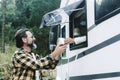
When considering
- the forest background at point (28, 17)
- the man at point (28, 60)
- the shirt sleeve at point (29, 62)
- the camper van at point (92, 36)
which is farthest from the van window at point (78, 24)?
the forest background at point (28, 17)

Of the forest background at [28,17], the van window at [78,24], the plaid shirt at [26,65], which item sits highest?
the forest background at [28,17]

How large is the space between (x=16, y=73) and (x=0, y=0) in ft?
75.6

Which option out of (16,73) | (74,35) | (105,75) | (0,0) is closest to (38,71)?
(16,73)

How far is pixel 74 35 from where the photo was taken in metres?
5.86

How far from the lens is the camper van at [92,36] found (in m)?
4.16

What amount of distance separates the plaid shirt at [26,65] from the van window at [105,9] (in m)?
1.07

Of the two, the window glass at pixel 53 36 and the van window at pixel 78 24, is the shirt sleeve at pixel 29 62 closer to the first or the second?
the van window at pixel 78 24

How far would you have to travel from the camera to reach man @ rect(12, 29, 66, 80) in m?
5.22

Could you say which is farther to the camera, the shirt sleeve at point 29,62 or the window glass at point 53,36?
the window glass at point 53,36

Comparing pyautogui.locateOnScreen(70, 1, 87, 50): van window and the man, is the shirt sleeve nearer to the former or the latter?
the man

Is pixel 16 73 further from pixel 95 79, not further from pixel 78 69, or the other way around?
pixel 95 79

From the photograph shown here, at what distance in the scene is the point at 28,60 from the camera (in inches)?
205

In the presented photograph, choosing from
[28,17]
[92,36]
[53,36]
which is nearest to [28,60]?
[92,36]

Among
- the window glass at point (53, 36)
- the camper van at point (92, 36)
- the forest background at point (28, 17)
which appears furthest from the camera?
the forest background at point (28, 17)
